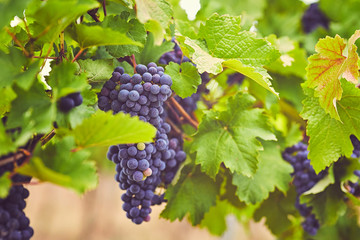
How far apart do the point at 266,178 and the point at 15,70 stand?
62 centimetres

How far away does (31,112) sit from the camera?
0.50 m

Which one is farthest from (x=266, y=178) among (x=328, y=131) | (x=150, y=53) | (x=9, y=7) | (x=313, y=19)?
(x=313, y=19)

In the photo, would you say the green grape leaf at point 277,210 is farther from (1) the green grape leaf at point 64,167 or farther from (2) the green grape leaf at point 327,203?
(1) the green grape leaf at point 64,167

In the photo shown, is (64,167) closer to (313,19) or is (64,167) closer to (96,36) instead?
(96,36)

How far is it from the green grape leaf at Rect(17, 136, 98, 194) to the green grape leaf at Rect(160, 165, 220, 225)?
34 centimetres

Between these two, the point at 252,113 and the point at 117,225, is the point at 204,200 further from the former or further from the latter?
the point at 117,225

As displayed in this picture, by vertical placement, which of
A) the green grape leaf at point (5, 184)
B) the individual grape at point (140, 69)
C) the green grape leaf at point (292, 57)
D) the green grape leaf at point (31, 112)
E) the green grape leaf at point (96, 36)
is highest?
the green grape leaf at point (96, 36)

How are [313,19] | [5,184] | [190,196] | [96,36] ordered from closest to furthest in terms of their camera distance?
[5,184] → [96,36] → [190,196] → [313,19]

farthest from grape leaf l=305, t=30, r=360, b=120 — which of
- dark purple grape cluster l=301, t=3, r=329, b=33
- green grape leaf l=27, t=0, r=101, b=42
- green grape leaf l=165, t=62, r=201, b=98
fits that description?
dark purple grape cluster l=301, t=3, r=329, b=33

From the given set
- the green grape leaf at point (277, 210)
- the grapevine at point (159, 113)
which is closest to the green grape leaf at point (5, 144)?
the grapevine at point (159, 113)

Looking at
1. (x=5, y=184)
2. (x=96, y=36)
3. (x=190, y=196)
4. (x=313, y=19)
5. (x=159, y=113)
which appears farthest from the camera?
(x=313, y=19)

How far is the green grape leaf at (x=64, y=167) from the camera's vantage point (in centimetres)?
44

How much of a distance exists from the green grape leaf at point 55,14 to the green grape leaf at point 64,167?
173 millimetres

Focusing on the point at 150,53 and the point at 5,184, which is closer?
the point at 5,184
